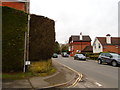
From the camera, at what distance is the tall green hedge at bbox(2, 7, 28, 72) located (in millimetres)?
7836

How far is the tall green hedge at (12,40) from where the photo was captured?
7836 millimetres

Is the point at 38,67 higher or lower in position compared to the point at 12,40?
lower

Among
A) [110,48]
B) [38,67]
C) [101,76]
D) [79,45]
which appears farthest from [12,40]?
[79,45]

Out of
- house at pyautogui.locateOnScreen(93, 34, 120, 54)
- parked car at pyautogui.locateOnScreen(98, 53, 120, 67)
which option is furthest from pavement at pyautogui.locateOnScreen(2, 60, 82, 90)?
house at pyautogui.locateOnScreen(93, 34, 120, 54)

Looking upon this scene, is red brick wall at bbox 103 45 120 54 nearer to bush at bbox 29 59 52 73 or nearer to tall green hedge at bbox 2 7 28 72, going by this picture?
bush at bbox 29 59 52 73

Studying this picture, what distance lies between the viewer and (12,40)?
7988mm

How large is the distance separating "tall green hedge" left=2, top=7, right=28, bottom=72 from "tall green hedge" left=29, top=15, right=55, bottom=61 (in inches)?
49.5

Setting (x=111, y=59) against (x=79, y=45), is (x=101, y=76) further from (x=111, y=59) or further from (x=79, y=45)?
(x=79, y=45)

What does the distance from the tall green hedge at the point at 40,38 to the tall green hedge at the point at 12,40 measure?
1257 mm

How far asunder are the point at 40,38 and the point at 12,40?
2.55 metres

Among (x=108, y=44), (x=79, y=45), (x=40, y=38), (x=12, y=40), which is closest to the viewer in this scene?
(x=12, y=40)

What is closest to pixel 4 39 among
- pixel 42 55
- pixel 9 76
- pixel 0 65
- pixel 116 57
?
pixel 0 65

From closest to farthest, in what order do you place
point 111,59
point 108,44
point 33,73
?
point 33,73
point 111,59
point 108,44

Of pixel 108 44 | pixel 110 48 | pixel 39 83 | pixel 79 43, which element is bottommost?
pixel 39 83
